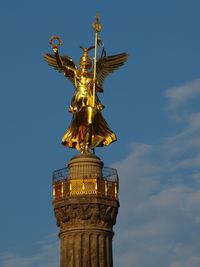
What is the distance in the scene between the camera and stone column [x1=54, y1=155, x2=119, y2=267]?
7162 cm

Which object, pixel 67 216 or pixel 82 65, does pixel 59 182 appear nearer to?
pixel 67 216

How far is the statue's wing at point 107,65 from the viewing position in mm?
78188

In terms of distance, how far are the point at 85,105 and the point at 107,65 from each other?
15.4 ft

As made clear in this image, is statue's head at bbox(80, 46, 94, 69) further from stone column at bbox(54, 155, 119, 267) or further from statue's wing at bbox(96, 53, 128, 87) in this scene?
stone column at bbox(54, 155, 119, 267)

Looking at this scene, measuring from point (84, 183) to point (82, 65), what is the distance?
356 inches

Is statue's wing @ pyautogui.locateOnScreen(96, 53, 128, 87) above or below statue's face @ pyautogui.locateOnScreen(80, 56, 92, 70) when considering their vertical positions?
above

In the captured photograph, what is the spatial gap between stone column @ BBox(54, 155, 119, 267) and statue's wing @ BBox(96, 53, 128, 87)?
7.77 metres

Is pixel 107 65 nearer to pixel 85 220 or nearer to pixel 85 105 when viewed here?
pixel 85 105

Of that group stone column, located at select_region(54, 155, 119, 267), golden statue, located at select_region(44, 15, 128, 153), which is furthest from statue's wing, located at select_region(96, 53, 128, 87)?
stone column, located at select_region(54, 155, 119, 267)

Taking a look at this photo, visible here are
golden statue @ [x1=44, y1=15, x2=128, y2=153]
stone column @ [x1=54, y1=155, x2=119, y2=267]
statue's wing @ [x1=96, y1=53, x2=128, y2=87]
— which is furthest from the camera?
statue's wing @ [x1=96, y1=53, x2=128, y2=87]

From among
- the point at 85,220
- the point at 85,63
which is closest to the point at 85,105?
the point at 85,63

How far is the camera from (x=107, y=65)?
79.0 metres

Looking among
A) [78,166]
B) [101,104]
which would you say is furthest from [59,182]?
[101,104]

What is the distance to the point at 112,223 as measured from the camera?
73.6m
